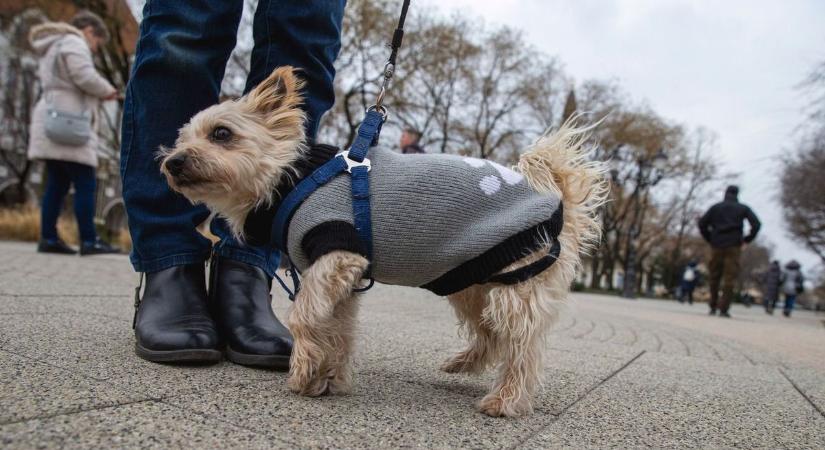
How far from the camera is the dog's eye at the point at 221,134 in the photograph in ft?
6.79

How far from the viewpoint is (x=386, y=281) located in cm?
210

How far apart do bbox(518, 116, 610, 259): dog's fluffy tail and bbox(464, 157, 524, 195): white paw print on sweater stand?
68 millimetres

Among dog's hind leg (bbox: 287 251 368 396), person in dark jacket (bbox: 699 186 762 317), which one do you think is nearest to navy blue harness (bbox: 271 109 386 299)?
dog's hind leg (bbox: 287 251 368 396)

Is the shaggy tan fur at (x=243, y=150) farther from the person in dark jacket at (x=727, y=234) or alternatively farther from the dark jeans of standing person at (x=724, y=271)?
the dark jeans of standing person at (x=724, y=271)

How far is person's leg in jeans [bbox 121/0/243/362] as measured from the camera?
2250 mm

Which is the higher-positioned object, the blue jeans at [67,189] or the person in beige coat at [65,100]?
the person in beige coat at [65,100]

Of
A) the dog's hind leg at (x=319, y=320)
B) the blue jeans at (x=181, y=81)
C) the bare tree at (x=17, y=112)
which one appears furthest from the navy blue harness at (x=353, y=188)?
the bare tree at (x=17, y=112)

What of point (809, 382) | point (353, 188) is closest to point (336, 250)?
point (353, 188)

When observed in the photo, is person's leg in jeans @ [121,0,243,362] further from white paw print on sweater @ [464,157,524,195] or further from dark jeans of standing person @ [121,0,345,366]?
white paw print on sweater @ [464,157,524,195]

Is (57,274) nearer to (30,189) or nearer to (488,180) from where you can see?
(488,180)

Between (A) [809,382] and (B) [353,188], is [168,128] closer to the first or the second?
(B) [353,188]

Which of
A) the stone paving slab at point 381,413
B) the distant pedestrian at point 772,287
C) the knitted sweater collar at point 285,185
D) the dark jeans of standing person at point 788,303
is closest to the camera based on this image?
the stone paving slab at point 381,413

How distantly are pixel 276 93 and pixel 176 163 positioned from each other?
18.0 inches

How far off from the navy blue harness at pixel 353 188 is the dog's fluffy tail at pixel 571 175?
64 cm
